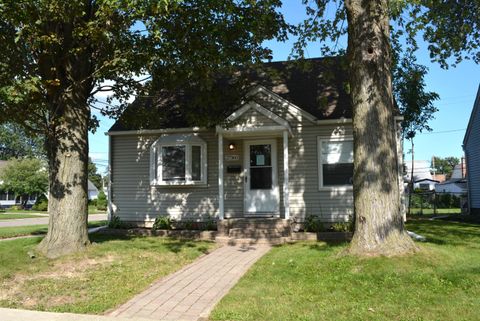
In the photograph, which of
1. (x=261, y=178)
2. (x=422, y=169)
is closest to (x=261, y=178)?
(x=261, y=178)

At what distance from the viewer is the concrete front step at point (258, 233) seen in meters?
11.9

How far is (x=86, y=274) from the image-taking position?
25.0 feet

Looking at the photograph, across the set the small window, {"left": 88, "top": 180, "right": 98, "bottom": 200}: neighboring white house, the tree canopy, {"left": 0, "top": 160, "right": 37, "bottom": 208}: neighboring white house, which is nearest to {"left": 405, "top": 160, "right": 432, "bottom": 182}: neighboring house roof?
{"left": 88, "top": 180, "right": 98, "bottom": 200}: neighboring white house

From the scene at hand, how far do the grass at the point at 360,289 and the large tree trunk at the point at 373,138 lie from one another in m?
0.48

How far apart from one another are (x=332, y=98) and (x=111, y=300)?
1002 centimetres

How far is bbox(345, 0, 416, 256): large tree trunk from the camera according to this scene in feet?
25.3

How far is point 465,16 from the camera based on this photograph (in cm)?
1398

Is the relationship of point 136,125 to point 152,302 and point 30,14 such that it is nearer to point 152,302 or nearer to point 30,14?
point 30,14

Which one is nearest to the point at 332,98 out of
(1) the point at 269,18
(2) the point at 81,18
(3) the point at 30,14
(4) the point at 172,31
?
(1) the point at 269,18

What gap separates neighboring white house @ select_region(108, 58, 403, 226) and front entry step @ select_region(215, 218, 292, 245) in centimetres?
50

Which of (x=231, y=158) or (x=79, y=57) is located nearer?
(x=79, y=57)

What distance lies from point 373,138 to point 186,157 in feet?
23.7

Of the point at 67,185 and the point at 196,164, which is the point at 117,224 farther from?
the point at 67,185

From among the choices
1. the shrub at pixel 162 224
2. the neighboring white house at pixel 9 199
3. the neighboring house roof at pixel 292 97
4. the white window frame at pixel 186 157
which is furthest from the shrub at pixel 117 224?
the neighboring white house at pixel 9 199
